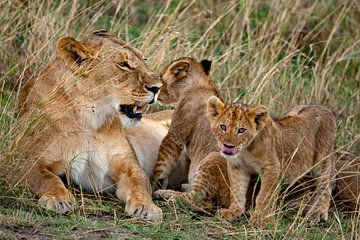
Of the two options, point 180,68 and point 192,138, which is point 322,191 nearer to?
point 192,138

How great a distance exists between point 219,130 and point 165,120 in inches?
77.3

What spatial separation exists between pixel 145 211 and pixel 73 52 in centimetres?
110

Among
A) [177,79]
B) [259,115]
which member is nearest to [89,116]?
[177,79]

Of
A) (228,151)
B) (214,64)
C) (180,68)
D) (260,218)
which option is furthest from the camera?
(214,64)

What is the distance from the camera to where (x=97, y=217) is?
5957mm

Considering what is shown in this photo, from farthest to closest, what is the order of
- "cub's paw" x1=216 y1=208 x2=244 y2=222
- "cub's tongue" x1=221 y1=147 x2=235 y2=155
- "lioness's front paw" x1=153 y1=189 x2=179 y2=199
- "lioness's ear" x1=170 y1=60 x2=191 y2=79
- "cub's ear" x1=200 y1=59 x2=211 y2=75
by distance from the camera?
"cub's ear" x1=200 y1=59 x2=211 y2=75
"lioness's ear" x1=170 y1=60 x2=191 y2=79
"lioness's front paw" x1=153 y1=189 x2=179 y2=199
"cub's paw" x1=216 y1=208 x2=244 y2=222
"cub's tongue" x1=221 y1=147 x2=235 y2=155

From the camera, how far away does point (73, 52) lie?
6305 mm

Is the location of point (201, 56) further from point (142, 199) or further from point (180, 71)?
point (142, 199)

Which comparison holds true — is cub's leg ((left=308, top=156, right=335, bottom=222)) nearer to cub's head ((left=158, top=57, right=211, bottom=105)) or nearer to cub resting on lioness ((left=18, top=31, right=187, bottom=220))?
cub resting on lioness ((left=18, top=31, right=187, bottom=220))

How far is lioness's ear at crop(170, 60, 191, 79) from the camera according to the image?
720 centimetres

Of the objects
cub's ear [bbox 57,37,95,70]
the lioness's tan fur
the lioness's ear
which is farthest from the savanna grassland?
the lioness's ear

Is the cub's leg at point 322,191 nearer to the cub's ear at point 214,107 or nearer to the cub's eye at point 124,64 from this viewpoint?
the cub's ear at point 214,107

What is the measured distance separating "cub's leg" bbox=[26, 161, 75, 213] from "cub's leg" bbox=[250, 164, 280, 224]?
3.53 feet

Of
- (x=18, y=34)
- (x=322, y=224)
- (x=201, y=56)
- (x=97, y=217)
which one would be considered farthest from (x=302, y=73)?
(x=97, y=217)
